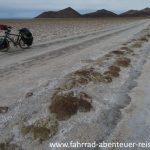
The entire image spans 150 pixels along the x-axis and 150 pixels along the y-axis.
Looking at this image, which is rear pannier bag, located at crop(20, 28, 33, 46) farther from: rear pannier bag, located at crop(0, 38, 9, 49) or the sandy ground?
the sandy ground

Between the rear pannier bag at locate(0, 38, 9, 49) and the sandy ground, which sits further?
the rear pannier bag at locate(0, 38, 9, 49)

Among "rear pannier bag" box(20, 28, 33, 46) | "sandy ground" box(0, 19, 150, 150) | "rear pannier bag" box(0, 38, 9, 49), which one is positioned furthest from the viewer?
"rear pannier bag" box(20, 28, 33, 46)

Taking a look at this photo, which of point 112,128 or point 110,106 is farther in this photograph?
point 110,106

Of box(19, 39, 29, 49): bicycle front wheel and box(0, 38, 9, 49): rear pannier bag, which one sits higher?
box(0, 38, 9, 49): rear pannier bag

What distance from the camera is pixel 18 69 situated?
460 inches

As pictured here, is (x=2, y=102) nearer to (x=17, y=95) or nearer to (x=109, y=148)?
(x=17, y=95)

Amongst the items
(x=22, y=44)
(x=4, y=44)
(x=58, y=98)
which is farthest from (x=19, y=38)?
(x=58, y=98)

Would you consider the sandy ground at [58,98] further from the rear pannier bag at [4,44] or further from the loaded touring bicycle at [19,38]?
the loaded touring bicycle at [19,38]

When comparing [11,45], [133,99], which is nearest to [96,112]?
[133,99]

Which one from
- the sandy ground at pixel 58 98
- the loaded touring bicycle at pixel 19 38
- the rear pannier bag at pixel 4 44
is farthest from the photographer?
the loaded touring bicycle at pixel 19 38

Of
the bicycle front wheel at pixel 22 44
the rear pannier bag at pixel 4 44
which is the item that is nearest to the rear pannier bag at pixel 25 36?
the bicycle front wheel at pixel 22 44

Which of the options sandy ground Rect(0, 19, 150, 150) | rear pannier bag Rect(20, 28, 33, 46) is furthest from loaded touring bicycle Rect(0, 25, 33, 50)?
sandy ground Rect(0, 19, 150, 150)

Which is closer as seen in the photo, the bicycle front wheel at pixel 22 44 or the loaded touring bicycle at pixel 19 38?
the loaded touring bicycle at pixel 19 38

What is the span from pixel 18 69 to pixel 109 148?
667 centimetres
